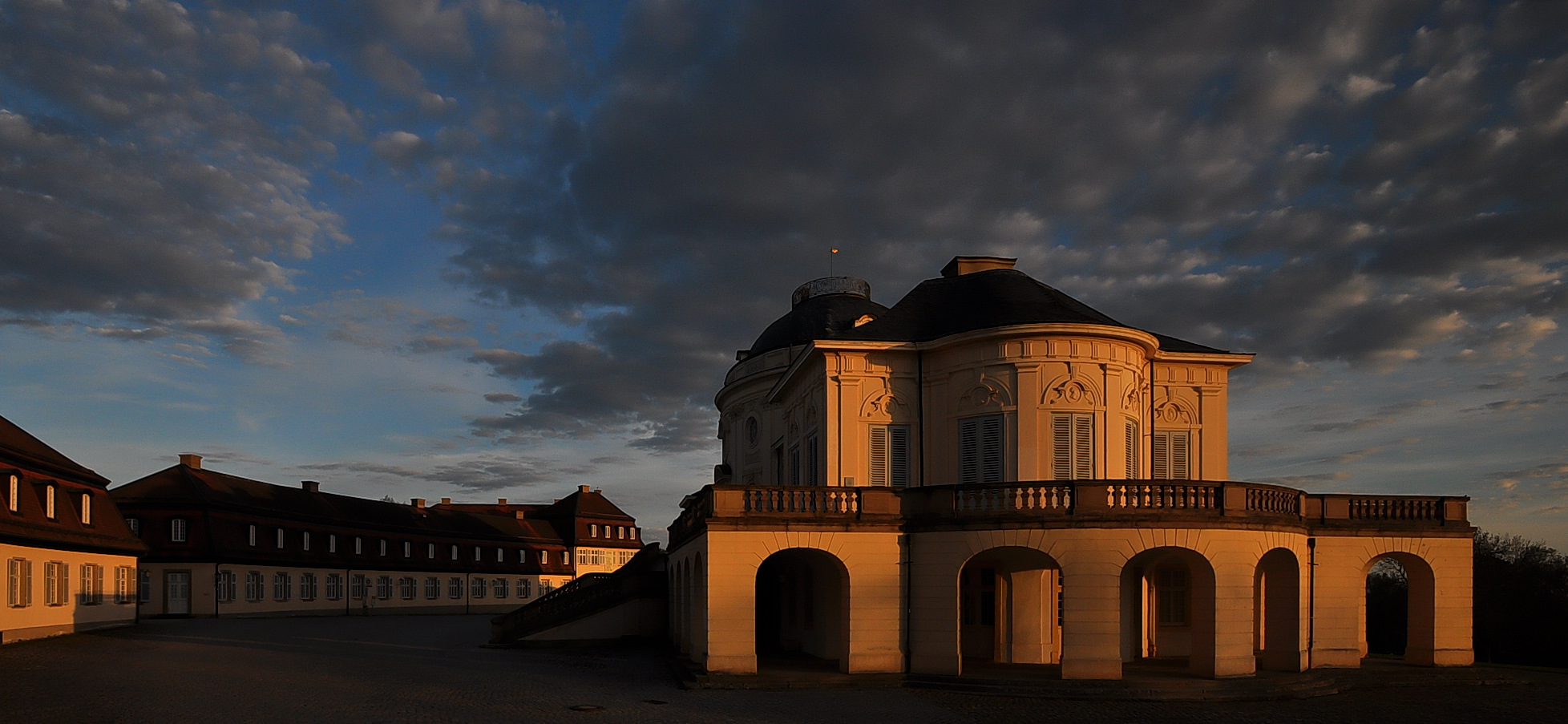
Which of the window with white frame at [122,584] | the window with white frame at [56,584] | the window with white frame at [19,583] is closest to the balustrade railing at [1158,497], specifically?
the window with white frame at [19,583]

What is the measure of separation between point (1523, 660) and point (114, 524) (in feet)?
186

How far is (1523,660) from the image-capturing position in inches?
1957

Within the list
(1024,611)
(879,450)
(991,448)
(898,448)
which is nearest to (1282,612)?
(1024,611)

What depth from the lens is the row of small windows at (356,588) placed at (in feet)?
172

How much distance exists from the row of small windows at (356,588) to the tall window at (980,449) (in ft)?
126

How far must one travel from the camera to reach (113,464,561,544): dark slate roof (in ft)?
169

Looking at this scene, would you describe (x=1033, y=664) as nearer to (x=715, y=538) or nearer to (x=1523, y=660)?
(x=715, y=538)

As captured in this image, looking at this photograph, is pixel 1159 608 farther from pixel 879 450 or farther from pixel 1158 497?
pixel 879 450

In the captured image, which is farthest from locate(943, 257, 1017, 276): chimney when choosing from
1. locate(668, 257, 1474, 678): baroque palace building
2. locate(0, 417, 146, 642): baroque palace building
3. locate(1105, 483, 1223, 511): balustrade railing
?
locate(0, 417, 146, 642): baroque palace building

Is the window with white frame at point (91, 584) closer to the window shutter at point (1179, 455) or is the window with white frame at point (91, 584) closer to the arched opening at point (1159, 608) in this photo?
the arched opening at point (1159, 608)

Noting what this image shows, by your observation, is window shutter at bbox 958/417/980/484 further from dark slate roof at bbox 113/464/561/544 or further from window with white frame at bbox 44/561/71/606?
dark slate roof at bbox 113/464/561/544

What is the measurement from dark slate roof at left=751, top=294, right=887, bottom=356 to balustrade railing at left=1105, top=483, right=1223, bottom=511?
16.3m

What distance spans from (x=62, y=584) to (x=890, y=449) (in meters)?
25.4

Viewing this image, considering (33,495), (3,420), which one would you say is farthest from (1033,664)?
(3,420)
